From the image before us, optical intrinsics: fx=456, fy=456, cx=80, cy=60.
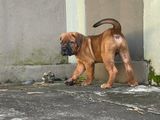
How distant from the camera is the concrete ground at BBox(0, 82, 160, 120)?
167 inches

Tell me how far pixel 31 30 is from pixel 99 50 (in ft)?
4.33

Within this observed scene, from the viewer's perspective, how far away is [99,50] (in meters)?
6.23

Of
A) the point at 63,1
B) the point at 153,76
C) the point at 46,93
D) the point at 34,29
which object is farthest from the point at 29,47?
the point at 153,76


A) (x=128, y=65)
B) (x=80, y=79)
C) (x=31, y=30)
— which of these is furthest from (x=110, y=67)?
(x=31, y=30)

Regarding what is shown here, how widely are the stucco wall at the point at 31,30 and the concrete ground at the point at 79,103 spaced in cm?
83

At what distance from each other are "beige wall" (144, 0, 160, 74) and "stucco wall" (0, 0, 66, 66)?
4.58 ft

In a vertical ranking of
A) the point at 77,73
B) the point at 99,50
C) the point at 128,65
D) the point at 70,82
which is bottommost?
the point at 70,82

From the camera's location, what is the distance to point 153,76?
621 centimetres

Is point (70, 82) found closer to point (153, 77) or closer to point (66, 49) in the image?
point (66, 49)

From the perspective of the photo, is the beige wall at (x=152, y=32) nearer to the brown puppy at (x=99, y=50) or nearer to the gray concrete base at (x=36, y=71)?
the brown puppy at (x=99, y=50)

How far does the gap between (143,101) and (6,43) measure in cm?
273

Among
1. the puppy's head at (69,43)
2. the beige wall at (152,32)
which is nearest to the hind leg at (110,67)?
the puppy's head at (69,43)

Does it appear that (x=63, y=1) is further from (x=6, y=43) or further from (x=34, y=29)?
(x=6, y=43)

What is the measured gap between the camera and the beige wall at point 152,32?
6.14 m
